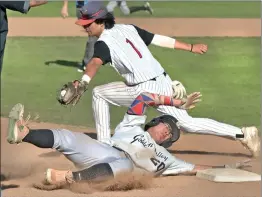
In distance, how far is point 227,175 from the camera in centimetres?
592

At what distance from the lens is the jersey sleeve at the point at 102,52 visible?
6.34 m

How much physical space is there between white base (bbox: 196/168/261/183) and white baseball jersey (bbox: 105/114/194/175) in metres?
0.14

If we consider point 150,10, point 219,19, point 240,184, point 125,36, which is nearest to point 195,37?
point 219,19

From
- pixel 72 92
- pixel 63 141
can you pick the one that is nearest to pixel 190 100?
pixel 72 92

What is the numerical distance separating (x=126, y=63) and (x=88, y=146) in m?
1.20

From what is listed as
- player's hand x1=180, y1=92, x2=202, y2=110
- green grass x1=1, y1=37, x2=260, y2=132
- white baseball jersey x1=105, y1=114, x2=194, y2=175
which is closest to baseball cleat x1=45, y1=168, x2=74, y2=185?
white baseball jersey x1=105, y1=114, x2=194, y2=175

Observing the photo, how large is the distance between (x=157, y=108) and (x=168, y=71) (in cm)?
525

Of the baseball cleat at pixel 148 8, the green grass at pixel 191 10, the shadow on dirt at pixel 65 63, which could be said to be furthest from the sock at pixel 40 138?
the baseball cleat at pixel 148 8

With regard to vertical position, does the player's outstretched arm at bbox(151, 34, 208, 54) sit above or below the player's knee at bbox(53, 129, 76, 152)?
above

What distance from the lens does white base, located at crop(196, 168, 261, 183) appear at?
584 centimetres

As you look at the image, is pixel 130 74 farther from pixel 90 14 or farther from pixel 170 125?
pixel 170 125

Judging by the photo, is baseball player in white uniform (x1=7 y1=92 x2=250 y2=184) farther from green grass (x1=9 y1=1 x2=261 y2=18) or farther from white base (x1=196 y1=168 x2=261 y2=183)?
green grass (x1=9 y1=1 x2=261 y2=18)

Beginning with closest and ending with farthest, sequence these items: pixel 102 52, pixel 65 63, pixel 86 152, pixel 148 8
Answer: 1. pixel 86 152
2. pixel 102 52
3. pixel 65 63
4. pixel 148 8

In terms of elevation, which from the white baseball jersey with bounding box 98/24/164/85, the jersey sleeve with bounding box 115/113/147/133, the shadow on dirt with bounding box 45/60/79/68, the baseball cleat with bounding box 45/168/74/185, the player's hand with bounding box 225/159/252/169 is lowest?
the shadow on dirt with bounding box 45/60/79/68
